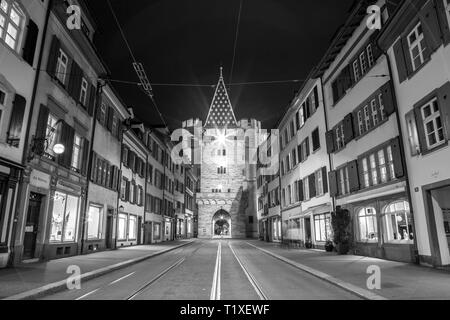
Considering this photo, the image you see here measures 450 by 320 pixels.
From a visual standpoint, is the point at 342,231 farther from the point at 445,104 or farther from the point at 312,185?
the point at 445,104

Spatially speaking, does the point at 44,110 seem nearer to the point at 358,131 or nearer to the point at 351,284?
the point at 351,284

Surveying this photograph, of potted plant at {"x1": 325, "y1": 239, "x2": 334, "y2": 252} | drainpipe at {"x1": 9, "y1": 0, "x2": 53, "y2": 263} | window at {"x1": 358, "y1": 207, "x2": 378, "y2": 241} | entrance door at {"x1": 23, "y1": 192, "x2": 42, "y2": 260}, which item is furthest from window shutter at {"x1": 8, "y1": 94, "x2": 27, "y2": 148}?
potted plant at {"x1": 325, "y1": 239, "x2": 334, "y2": 252}

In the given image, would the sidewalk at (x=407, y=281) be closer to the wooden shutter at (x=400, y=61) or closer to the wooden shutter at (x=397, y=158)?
the wooden shutter at (x=397, y=158)

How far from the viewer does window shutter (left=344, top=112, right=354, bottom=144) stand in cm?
1775

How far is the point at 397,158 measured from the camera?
1338cm

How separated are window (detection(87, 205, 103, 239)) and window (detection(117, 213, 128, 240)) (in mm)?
4142

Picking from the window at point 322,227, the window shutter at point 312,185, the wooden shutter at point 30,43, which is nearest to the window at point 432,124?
the window at point 322,227

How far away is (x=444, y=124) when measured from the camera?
1061 centimetres

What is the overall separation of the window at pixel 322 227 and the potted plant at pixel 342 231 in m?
2.37

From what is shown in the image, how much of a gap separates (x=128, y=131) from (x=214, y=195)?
1486 inches

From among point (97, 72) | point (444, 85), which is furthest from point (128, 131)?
point (444, 85)

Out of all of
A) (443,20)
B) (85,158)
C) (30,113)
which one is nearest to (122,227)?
(85,158)

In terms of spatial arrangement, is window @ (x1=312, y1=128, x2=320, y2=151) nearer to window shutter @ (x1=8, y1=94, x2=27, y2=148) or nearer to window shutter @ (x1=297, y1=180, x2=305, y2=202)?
window shutter @ (x1=297, y1=180, x2=305, y2=202)

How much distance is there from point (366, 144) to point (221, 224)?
2041 inches
